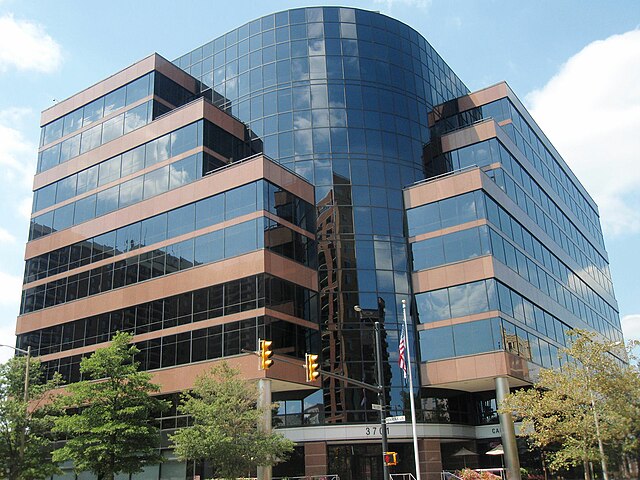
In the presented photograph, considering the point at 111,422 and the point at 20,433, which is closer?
the point at 111,422

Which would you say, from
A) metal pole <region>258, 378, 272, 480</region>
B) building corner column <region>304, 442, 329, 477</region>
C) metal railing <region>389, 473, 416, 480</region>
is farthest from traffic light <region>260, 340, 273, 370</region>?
metal railing <region>389, 473, 416, 480</region>

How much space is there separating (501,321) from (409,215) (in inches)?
410

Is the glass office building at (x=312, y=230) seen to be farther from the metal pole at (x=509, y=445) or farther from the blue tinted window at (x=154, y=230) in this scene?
the metal pole at (x=509, y=445)

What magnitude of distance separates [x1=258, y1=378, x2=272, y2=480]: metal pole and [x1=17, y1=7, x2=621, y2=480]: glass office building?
0.77 meters

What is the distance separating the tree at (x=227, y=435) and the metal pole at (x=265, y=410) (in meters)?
1.14

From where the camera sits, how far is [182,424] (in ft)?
138

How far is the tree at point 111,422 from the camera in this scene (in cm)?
3575

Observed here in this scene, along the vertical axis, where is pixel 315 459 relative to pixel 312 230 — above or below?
below

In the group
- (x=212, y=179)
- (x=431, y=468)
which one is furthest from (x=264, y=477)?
(x=212, y=179)

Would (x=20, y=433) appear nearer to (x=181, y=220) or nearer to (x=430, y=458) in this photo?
(x=181, y=220)

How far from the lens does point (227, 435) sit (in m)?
32.8

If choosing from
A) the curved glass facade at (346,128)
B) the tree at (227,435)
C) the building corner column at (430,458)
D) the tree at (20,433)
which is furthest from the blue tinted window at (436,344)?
the tree at (20,433)

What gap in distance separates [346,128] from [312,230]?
28.5ft

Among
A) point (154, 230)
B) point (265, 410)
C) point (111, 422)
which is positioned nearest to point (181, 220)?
point (154, 230)
